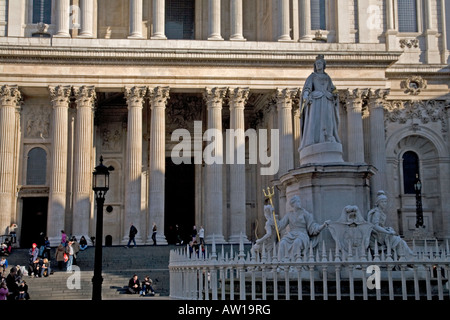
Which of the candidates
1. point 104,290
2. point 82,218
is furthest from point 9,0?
point 104,290

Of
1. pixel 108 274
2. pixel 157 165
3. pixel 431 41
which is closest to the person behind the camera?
pixel 108 274

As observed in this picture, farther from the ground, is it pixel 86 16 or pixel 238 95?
pixel 86 16

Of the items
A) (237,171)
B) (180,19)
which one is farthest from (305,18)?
(237,171)

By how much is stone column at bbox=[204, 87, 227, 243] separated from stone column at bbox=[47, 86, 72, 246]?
838 cm

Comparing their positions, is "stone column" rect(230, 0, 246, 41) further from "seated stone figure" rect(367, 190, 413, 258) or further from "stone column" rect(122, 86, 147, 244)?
"seated stone figure" rect(367, 190, 413, 258)

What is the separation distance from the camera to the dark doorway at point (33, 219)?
39594mm

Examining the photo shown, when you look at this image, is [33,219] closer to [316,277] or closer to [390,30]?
[390,30]

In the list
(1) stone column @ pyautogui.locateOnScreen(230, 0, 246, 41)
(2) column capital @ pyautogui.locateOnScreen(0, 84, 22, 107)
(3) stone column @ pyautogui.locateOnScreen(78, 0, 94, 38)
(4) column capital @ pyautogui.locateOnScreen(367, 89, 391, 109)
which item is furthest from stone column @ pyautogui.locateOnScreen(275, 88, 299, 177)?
(2) column capital @ pyautogui.locateOnScreen(0, 84, 22, 107)

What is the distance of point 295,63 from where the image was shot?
39.7 metres

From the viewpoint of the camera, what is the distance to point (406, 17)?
147 feet

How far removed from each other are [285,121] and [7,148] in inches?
652

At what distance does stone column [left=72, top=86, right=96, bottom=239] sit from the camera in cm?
3725

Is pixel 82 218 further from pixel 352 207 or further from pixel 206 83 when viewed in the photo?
pixel 352 207

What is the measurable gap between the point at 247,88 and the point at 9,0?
16.2m
